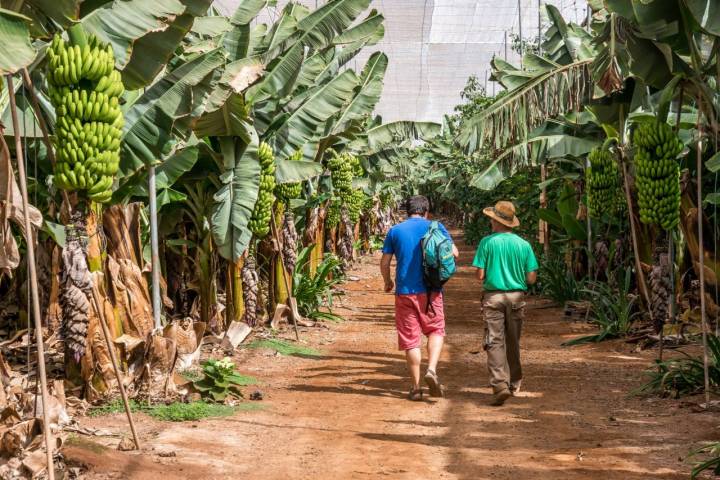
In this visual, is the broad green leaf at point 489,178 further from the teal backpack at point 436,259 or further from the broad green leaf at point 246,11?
the teal backpack at point 436,259

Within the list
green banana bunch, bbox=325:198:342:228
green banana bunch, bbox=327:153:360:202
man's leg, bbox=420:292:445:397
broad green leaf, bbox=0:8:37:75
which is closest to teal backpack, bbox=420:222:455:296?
man's leg, bbox=420:292:445:397

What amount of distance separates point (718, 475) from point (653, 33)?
4.10 m

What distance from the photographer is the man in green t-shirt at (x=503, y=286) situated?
8586 millimetres

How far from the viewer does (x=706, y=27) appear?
734 cm

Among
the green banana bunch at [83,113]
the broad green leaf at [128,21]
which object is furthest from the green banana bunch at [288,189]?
the green banana bunch at [83,113]

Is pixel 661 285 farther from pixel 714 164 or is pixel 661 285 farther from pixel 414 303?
pixel 414 303

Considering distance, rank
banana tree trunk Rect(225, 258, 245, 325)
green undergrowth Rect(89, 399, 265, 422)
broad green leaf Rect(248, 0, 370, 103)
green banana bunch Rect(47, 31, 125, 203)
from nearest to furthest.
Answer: green banana bunch Rect(47, 31, 125, 203) → green undergrowth Rect(89, 399, 265, 422) → broad green leaf Rect(248, 0, 370, 103) → banana tree trunk Rect(225, 258, 245, 325)

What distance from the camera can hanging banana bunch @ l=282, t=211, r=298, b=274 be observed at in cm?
1356

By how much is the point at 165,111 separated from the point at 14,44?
3413 mm

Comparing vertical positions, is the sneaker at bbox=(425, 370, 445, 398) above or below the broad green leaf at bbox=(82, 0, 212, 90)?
below

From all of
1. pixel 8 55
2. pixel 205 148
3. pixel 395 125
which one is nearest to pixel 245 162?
pixel 205 148

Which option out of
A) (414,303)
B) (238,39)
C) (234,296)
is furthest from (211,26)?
(414,303)

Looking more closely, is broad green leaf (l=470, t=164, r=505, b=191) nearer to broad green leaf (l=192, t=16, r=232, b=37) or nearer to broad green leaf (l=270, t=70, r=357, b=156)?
broad green leaf (l=270, t=70, r=357, b=156)

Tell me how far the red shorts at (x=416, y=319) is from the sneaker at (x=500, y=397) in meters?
0.76
